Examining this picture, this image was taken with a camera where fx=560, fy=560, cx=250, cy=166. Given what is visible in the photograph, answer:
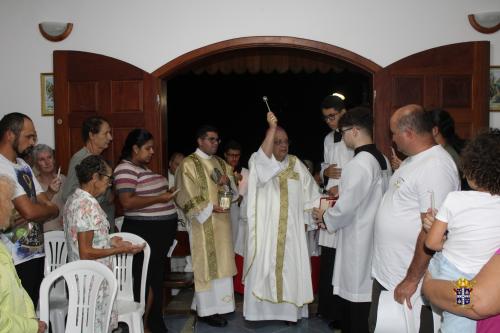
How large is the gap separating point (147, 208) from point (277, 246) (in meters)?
1.10

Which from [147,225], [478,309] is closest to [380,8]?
[147,225]

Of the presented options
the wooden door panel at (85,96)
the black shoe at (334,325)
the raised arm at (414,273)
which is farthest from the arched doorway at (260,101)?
the raised arm at (414,273)

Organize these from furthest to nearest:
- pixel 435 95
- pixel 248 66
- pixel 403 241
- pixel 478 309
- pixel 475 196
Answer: pixel 248 66 < pixel 435 95 < pixel 403 241 < pixel 475 196 < pixel 478 309

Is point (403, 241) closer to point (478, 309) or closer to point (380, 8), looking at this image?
point (478, 309)

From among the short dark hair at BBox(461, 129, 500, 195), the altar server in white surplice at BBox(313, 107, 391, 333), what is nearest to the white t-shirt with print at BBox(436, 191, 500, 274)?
the short dark hair at BBox(461, 129, 500, 195)

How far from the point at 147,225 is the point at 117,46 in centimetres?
Answer: 188

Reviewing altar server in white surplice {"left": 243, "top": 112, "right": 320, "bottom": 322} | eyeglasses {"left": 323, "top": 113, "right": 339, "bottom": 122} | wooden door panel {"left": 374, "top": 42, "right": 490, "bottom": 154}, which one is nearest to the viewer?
altar server in white surplice {"left": 243, "top": 112, "right": 320, "bottom": 322}

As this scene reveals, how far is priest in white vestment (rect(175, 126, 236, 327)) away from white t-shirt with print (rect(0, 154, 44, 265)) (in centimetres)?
153

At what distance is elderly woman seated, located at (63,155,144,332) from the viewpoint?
291cm

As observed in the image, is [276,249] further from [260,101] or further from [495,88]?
[260,101]

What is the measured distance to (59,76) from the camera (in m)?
5.01

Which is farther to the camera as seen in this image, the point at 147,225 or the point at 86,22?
the point at 86,22

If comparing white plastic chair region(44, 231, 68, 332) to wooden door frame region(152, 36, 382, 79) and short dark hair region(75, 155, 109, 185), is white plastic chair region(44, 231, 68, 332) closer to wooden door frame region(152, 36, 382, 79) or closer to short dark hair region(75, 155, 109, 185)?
short dark hair region(75, 155, 109, 185)

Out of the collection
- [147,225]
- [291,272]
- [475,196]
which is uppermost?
[475,196]
